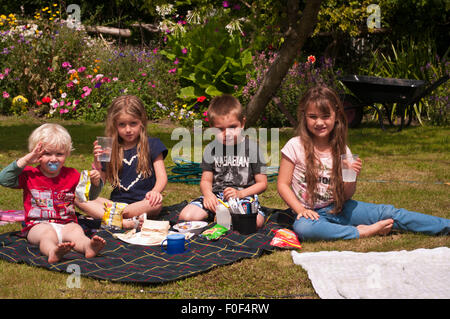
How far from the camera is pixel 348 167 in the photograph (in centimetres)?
415

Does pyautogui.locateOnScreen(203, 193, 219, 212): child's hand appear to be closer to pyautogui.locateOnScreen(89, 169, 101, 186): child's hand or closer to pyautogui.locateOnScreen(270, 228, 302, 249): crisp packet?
pyautogui.locateOnScreen(270, 228, 302, 249): crisp packet

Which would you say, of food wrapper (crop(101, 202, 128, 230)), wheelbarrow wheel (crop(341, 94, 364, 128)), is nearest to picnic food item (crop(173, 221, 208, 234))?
food wrapper (crop(101, 202, 128, 230))

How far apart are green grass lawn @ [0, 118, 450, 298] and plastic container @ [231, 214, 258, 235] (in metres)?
0.48

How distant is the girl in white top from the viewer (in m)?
4.39

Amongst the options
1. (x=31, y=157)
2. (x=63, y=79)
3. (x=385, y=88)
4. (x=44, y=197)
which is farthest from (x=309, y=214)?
(x=63, y=79)

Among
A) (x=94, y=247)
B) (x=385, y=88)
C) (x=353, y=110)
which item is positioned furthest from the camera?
(x=353, y=110)

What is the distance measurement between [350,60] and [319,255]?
11120 millimetres

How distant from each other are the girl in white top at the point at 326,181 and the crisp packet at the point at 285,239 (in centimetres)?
11

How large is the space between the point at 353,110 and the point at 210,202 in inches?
295

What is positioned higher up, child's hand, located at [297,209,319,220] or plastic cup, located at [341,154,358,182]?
plastic cup, located at [341,154,358,182]

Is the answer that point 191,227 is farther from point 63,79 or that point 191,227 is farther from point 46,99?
point 63,79

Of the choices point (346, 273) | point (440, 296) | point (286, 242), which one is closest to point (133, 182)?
point (286, 242)

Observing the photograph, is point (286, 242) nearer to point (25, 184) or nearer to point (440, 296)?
point (440, 296)

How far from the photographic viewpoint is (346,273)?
345 centimetres
